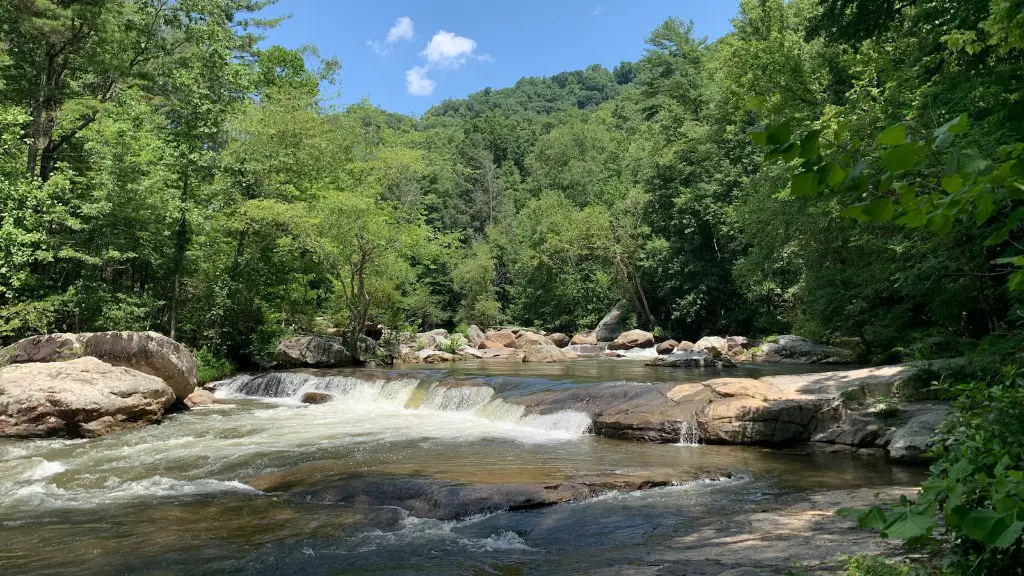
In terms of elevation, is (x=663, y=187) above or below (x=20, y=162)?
above

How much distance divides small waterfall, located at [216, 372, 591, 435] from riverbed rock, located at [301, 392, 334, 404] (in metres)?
0.24

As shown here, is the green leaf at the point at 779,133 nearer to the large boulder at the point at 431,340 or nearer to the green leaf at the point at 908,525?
the green leaf at the point at 908,525

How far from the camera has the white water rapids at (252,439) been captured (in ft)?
26.9

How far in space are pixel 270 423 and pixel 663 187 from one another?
83.8 ft

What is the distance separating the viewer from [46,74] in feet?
55.0

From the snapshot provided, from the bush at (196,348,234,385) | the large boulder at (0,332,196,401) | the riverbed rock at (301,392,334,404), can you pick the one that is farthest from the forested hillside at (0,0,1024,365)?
the riverbed rock at (301,392,334,404)

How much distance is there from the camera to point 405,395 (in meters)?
16.3

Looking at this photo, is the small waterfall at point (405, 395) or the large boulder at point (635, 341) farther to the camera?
the large boulder at point (635, 341)

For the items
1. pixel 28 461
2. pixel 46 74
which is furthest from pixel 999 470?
pixel 46 74

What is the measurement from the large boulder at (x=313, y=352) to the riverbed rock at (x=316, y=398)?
5.55m

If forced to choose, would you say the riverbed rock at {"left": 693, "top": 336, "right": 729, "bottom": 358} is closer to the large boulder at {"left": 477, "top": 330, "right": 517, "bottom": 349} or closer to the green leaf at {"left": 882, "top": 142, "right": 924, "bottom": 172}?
the large boulder at {"left": 477, "top": 330, "right": 517, "bottom": 349}

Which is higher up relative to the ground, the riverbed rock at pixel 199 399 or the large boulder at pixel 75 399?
the large boulder at pixel 75 399

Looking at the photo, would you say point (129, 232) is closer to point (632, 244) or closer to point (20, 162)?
point (20, 162)

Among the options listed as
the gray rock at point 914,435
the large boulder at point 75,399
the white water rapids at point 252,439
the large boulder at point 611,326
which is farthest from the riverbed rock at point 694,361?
the large boulder at point 75,399
